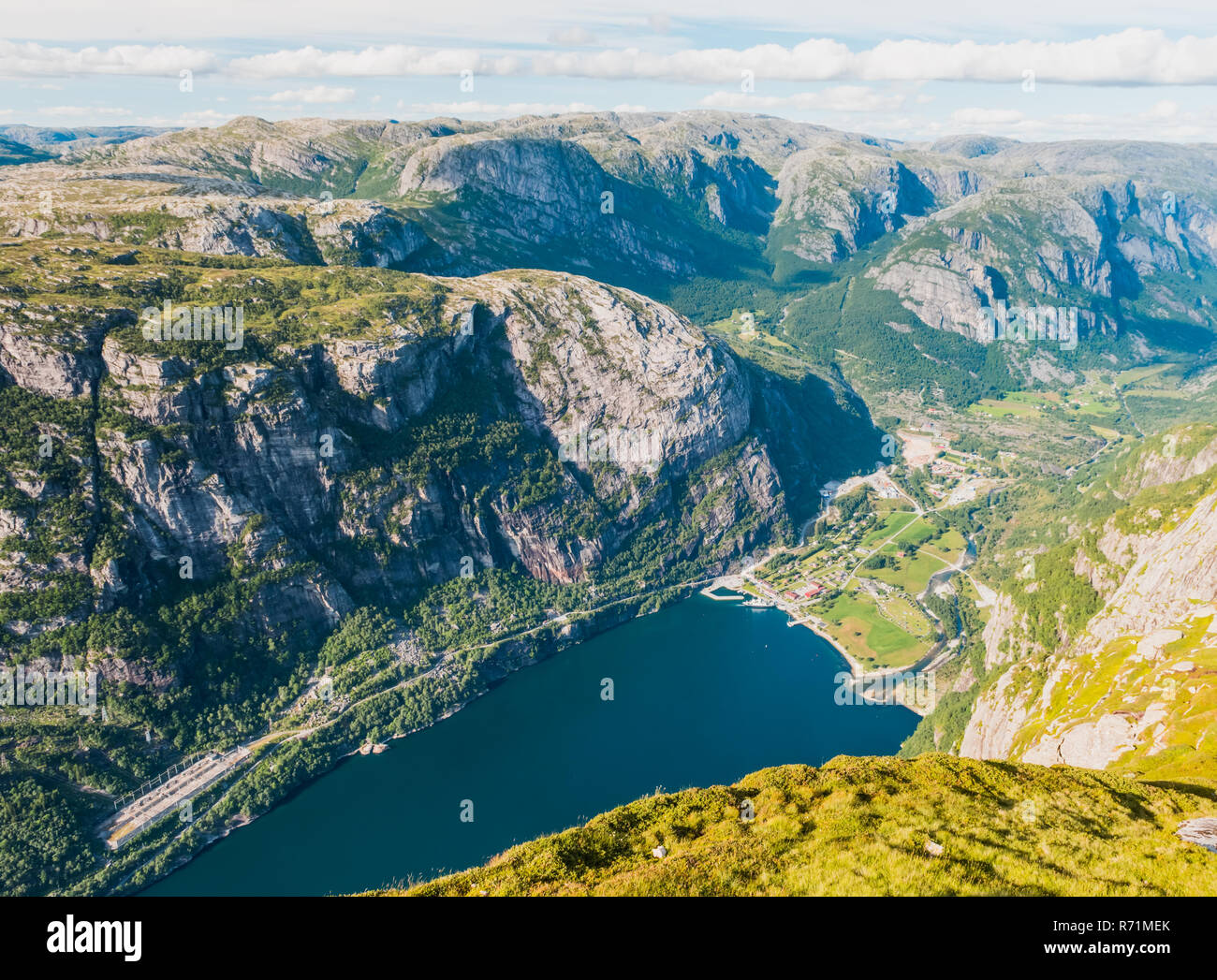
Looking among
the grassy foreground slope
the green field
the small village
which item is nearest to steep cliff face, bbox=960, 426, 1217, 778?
the green field

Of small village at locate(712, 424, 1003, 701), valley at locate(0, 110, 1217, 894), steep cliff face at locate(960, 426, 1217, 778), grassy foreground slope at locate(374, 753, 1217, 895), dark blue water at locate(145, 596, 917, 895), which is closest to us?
grassy foreground slope at locate(374, 753, 1217, 895)

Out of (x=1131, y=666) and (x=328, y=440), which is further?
(x=328, y=440)

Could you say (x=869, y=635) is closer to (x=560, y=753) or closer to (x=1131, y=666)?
(x=560, y=753)

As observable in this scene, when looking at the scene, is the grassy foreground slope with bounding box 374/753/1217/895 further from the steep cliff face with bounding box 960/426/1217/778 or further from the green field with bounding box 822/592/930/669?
the green field with bounding box 822/592/930/669

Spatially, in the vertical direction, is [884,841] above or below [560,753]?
above

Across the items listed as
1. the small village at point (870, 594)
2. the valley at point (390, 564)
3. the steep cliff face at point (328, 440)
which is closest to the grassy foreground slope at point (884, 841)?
the valley at point (390, 564)

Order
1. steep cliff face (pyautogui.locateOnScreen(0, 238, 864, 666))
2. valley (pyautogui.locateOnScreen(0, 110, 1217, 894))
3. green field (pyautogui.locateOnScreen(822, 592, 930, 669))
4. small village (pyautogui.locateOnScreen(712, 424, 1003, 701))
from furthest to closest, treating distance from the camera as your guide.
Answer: small village (pyautogui.locateOnScreen(712, 424, 1003, 701)), green field (pyautogui.locateOnScreen(822, 592, 930, 669)), steep cliff face (pyautogui.locateOnScreen(0, 238, 864, 666)), valley (pyautogui.locateOnScreen(0, 110, 1217, 894))

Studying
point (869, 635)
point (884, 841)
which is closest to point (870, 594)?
point (869, 635)
